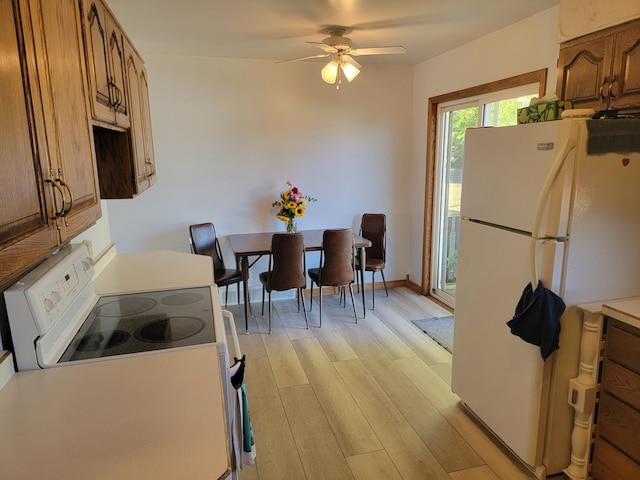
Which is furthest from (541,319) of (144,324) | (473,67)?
(473,67)

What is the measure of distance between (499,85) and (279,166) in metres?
2.25

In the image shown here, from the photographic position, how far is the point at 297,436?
2428 mm

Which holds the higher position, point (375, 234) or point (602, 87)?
point (602, 87)

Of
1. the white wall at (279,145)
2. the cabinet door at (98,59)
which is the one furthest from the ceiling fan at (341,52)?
the cabinet door at (98,59)

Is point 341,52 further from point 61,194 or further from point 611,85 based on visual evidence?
point 61,194

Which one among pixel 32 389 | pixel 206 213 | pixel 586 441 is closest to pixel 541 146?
pixel 586 441

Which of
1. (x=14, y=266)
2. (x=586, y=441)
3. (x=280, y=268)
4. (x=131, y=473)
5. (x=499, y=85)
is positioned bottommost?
(x=586, y=441)

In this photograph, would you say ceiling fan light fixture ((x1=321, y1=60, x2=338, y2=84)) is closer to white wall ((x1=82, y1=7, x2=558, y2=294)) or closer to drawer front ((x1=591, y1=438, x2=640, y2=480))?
white wall ((x1=82, y1=7, x2=558, y2=294))

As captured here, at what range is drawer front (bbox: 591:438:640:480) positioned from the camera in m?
1.80

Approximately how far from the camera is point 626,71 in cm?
202

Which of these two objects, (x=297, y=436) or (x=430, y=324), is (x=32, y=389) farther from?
(x=430, y=324)

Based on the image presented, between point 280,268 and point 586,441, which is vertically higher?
point 280,268

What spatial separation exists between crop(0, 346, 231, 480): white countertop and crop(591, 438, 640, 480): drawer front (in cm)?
184

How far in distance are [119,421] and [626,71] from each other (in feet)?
8.41
